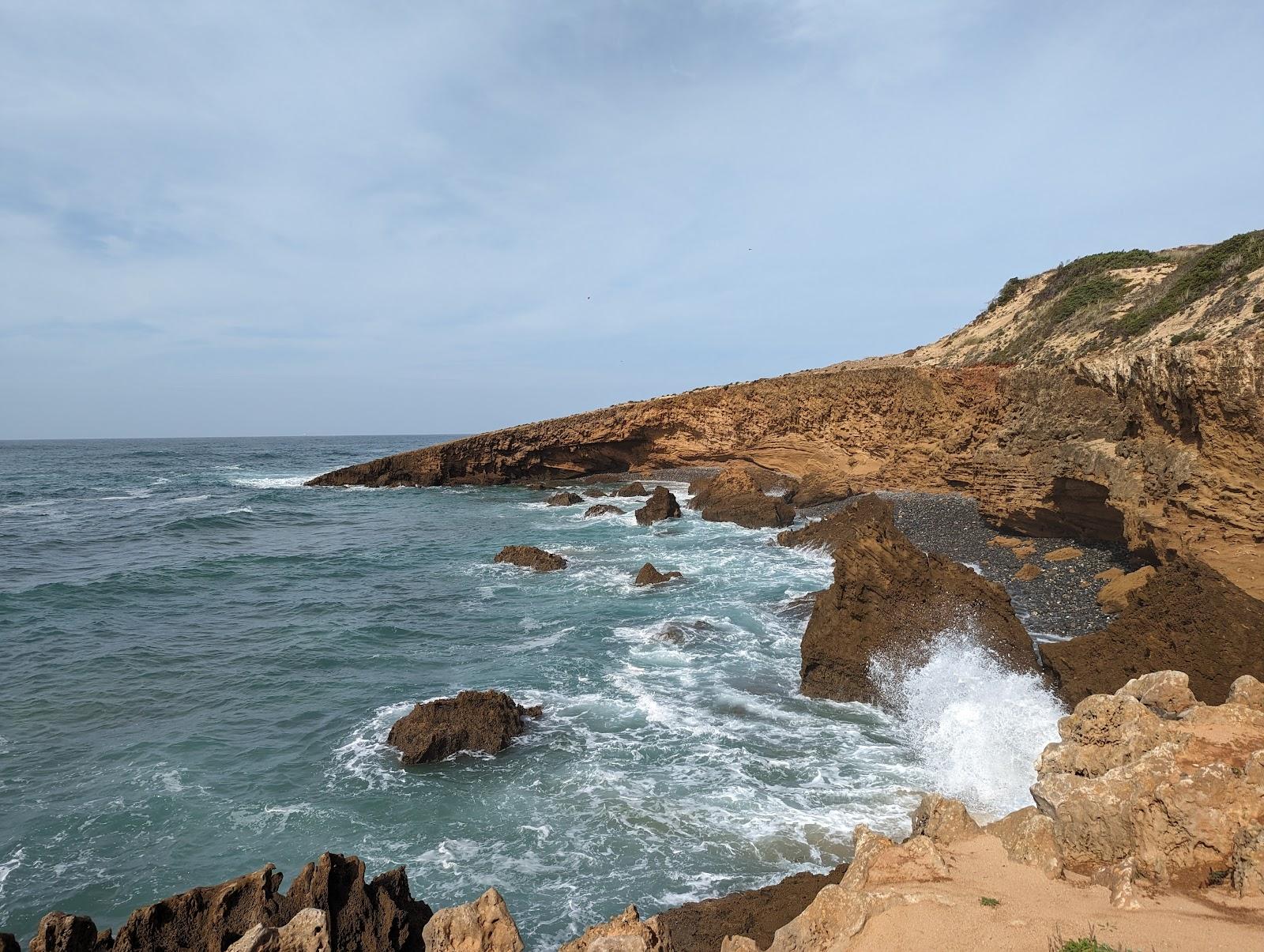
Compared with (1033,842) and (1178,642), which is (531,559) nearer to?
(1178,642)

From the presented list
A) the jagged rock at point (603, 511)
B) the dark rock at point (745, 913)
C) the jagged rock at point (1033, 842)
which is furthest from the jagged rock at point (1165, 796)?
the jagged rock at point (603, 511)

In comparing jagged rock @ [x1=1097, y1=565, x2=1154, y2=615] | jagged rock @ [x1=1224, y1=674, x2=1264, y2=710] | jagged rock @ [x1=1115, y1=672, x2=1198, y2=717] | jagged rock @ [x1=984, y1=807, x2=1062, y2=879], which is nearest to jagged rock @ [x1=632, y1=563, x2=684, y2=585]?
jagged rock @ [x1=1097, y1=565, x2=1154, y2=615]

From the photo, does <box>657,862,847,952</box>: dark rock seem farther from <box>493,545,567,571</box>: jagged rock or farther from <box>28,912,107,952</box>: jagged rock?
<box>493,545,567,571</box>: jagged rock

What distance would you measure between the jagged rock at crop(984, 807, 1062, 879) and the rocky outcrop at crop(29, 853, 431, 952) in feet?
14.7

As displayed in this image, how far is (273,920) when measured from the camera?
5.19 m

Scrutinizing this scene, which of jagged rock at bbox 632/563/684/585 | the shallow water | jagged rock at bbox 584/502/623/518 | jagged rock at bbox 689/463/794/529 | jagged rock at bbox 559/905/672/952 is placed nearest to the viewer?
jagged rock at bbox 559/905/672/952

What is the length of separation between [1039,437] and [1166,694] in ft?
44.6

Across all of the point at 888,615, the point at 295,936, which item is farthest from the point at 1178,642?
the point at 295,936

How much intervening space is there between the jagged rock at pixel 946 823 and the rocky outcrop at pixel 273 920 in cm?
409

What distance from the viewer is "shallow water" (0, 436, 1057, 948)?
7863 millimetres

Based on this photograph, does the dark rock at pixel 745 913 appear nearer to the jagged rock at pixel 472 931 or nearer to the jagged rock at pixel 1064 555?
the jagged rock at pixel 472 931

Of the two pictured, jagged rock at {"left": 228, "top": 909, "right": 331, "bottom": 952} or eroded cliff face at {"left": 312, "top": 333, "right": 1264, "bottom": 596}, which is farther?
eroded cliff face at {"left": 312, "top": 333, "right": 1264, "bottom": 596}

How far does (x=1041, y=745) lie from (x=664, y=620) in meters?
8.63

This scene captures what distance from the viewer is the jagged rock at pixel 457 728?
33.3ft
